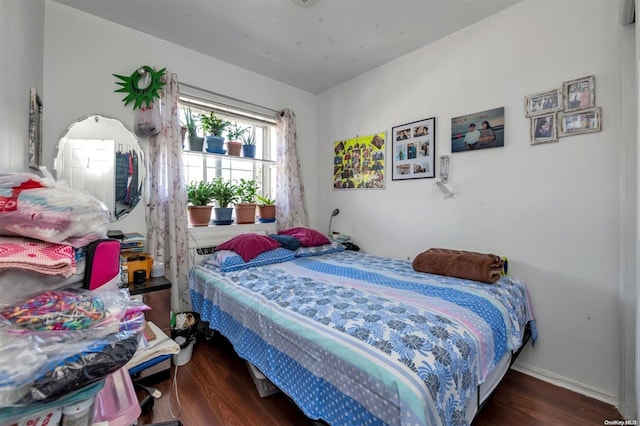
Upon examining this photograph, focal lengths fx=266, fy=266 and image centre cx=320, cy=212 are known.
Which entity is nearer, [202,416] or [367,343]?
[367,343]

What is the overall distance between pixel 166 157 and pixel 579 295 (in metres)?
3.35

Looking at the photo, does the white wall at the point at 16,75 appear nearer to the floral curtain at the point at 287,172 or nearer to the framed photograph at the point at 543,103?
the floral curtain at the point at 287,172

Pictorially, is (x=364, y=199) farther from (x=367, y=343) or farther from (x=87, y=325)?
(x=87, y=325)

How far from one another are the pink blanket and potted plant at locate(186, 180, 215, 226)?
2.07 meters

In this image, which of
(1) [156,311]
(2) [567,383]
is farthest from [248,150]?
(2) [567,383]

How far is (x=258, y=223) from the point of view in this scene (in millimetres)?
3117

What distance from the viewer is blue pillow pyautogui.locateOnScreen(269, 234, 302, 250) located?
261 centimetres

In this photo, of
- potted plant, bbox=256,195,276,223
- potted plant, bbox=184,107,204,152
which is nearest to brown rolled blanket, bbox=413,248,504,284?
potted plant, bbox=256,195,276,223

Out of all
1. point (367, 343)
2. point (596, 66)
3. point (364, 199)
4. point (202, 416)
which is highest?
point (596, 66)

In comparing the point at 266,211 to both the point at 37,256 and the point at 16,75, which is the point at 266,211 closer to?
the point at 16,75

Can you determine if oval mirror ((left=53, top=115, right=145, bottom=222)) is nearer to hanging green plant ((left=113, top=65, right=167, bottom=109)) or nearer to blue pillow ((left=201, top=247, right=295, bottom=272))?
hanging green plant ((left=113, top=65, right=167, bottom=109))

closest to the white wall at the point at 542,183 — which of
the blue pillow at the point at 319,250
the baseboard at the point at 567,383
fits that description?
the baseboard at the point at 567,383

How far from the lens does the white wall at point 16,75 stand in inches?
36.7

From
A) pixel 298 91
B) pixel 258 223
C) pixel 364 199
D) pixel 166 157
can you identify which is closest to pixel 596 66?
pixel 364 199
